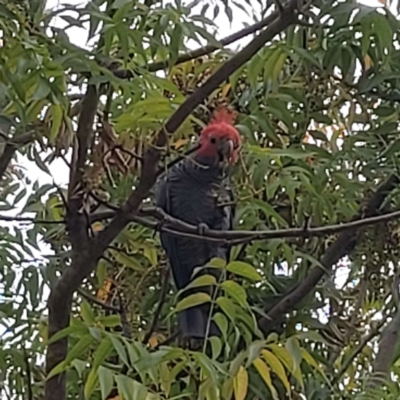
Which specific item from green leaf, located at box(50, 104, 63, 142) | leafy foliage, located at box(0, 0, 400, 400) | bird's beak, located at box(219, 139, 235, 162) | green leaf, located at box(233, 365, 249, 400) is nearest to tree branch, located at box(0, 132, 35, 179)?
leafy foliage, located at box(0, 0, 400, 400)

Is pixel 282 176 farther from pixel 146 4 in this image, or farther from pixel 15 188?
pixel 15 188

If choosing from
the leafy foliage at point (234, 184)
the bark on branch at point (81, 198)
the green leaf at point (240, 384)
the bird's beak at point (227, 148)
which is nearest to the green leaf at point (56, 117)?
the leafy foliage at point (234, 184)

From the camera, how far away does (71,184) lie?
45.8 inches

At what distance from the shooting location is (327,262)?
1.46 m

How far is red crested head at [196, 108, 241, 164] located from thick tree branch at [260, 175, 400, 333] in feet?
0.74

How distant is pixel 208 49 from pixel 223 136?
156 millimetres

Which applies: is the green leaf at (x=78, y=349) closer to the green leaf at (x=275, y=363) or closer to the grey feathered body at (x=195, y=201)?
the green leaf at (x=275, y=363)

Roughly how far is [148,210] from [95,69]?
0.66 feet

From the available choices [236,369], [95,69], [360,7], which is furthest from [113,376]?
[360,7]

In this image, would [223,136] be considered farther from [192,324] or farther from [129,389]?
[129,389]

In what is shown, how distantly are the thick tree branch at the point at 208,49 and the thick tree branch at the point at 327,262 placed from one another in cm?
34

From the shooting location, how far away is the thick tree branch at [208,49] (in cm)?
118

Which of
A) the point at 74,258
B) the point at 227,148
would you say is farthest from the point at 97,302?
the point at 227,148

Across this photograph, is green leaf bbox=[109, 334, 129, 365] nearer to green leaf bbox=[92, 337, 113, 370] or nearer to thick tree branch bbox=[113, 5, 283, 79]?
green leaf bbox=[92, 337, 113, 370]
